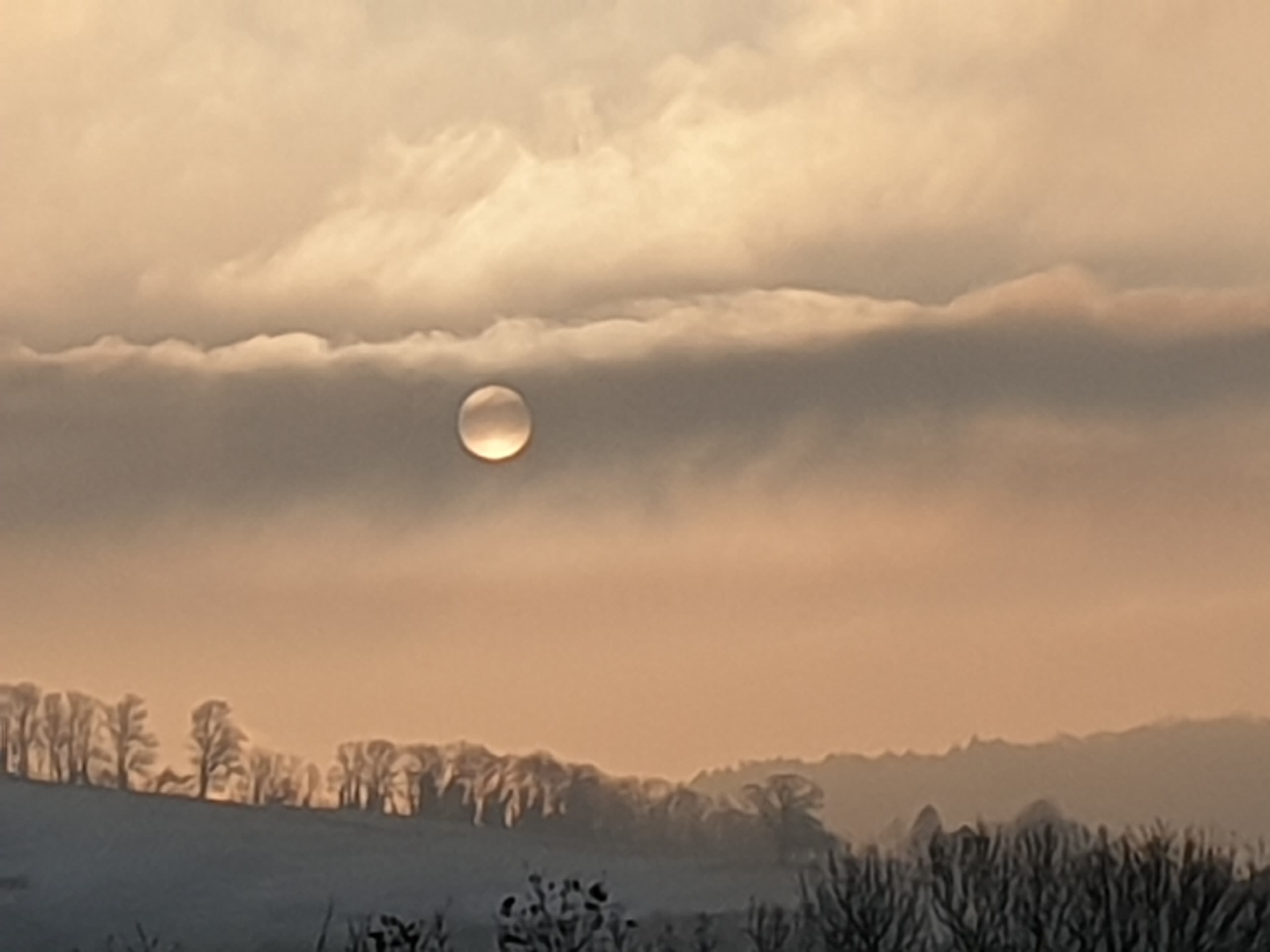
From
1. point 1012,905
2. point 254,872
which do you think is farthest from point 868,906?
point 254,872

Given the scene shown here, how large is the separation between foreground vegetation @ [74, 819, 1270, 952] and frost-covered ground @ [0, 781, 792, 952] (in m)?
15.2

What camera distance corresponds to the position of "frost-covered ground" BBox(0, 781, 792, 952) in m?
87.4

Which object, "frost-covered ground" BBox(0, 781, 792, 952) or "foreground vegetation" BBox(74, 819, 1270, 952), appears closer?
"foreground vegetation" BBox(74, 819, 1270, 952)

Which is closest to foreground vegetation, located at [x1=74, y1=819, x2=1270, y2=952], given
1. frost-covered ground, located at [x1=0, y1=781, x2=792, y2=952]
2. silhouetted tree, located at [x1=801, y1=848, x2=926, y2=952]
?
silhouetted tree, located at [x1=801, y1=848, x2=926, y2=952]

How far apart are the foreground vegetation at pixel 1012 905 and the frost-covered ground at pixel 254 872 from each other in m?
15.2

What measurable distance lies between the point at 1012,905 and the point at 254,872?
47.6 meters

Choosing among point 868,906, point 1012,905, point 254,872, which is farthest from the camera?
point 254,872

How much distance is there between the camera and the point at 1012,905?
56781 millimetres

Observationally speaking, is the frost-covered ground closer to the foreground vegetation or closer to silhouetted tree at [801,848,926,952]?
silhouetted tree at [801,848,926,952]

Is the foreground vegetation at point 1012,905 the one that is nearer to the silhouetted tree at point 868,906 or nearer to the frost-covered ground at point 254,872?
the silhouetted tree at point 868,906

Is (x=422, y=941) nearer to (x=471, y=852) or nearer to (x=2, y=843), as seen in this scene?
(x=471, y=852)

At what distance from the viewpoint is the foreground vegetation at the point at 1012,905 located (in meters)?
51.8

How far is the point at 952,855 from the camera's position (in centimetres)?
6397

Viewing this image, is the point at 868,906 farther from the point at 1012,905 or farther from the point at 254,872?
the point at 254,872
